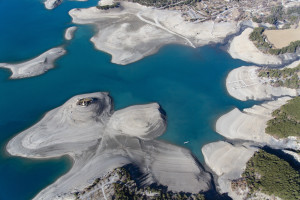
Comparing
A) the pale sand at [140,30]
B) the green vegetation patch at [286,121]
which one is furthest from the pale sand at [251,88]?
the pale sand at [140,30]

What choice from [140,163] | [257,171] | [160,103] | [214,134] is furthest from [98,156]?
[257,171]

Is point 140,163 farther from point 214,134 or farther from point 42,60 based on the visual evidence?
point 42,60

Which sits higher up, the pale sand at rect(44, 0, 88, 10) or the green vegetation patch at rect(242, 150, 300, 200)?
the pale sand at rect(44, 0, 88, 10)

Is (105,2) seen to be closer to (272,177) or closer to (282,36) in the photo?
(282,36)

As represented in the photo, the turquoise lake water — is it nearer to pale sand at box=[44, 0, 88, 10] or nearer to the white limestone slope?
pale sand at box=[44, 0, 88, 10]

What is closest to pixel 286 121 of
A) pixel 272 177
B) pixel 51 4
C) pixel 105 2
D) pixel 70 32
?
pixel 272 177

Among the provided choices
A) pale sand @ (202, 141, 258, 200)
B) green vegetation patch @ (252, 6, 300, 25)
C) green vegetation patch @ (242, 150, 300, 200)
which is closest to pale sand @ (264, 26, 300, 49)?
green vegetation patch @ (252, 6, 300, 25)
